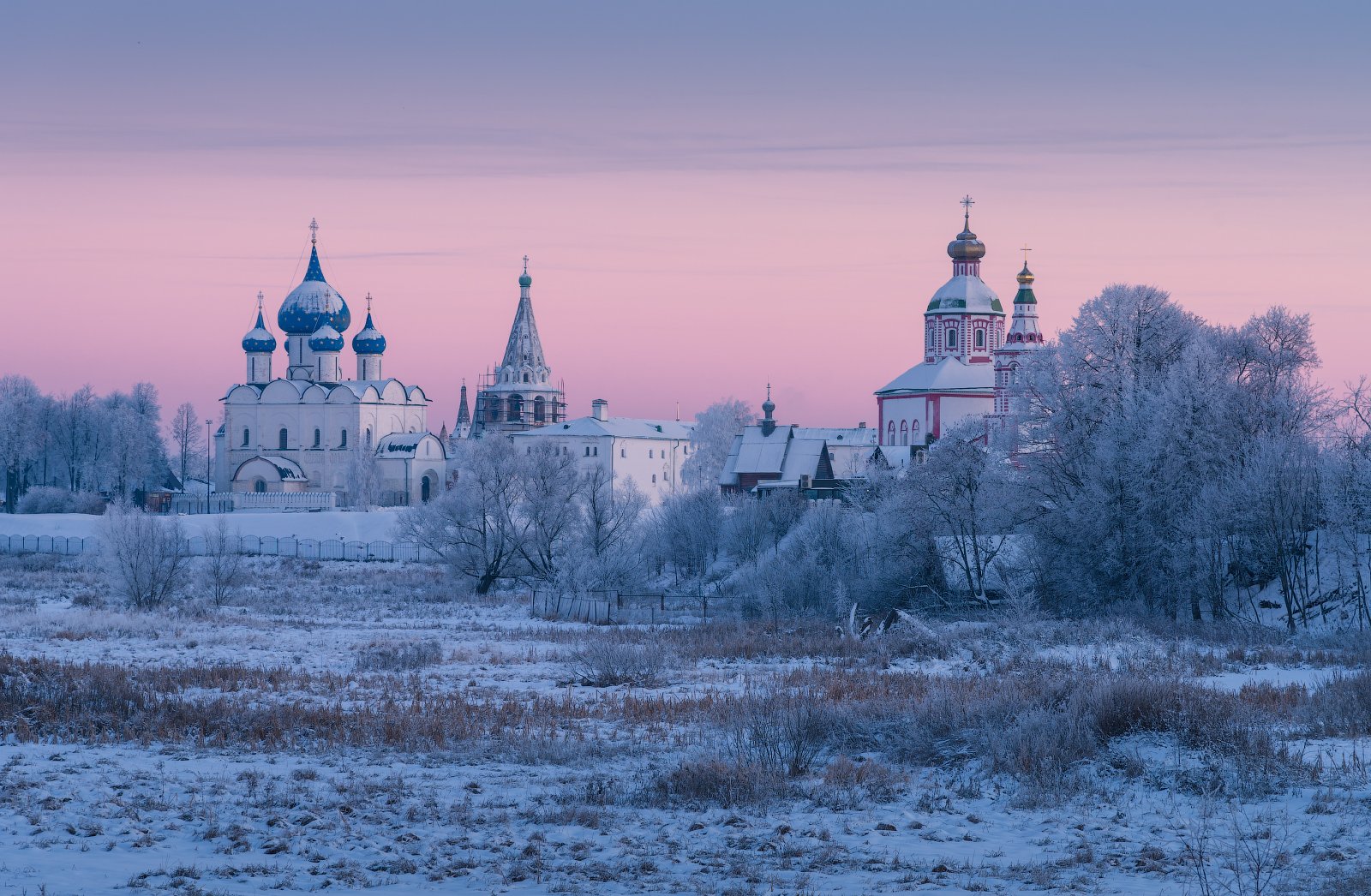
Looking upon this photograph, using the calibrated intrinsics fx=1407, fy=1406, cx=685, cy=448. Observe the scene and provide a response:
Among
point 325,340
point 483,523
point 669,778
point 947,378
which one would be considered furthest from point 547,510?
point 325,340

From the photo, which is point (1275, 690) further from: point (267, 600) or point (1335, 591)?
point (267, 600)

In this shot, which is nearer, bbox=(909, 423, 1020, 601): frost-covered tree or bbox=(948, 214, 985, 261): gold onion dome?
bbox=(909, 423, 1020, 601): frost-covered tree

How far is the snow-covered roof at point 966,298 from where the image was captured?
3115 inches

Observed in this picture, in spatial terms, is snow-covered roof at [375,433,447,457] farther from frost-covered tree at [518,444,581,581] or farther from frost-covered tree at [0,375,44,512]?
frost-covered tree at [518,444,581,581]

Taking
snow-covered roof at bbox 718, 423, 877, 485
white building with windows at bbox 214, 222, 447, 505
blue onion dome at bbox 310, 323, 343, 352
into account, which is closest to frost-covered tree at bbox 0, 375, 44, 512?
white building with windows at bbox 214, 222, 447, 505

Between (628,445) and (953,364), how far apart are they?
2555 cm

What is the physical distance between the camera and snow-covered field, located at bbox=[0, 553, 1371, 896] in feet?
25.9

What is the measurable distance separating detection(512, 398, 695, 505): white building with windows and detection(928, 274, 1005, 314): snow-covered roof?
67.8 ft

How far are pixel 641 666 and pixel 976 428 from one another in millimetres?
20135

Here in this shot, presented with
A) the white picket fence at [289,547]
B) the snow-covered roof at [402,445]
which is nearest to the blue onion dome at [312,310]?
the snow-covered roof at [402,445]

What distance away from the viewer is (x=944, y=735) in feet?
37.3

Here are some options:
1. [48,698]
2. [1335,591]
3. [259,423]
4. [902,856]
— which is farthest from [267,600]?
[259,423]

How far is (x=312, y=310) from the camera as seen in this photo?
3317 inches

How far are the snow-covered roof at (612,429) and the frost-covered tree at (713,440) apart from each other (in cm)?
847
